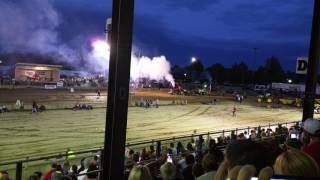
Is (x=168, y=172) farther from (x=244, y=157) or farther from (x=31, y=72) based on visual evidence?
(x=31, y=72)

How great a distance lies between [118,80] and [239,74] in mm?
124754

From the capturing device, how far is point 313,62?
8742 millimetres

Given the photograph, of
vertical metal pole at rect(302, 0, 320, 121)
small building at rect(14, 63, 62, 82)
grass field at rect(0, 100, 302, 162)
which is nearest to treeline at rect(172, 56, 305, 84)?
small building at rect(14, 63, 62, 82)

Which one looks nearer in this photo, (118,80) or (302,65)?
(118,80)

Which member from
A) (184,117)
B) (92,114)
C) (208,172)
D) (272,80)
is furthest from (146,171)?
(272,80)

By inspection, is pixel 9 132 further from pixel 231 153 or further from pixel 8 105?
pixel 231 153

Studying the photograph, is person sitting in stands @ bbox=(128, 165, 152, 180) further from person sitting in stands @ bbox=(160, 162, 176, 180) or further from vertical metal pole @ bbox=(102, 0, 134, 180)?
vertical metal pole @ bbox=(102, 0, 134, 180)

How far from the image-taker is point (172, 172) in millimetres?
4445

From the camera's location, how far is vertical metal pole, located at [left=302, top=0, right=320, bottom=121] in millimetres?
8562

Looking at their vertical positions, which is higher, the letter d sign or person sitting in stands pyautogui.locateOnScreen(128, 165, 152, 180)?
the letter d sign

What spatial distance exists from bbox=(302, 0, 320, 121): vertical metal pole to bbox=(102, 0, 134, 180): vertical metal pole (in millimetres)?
5105

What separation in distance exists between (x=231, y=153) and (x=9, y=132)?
65.4ft

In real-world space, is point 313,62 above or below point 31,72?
above

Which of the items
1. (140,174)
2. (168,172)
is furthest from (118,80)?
(140,174)
